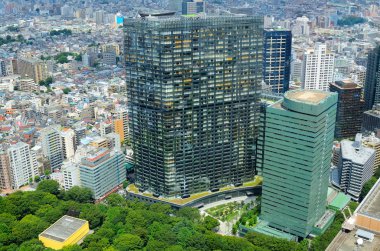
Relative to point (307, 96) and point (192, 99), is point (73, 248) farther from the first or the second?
point (307, 96)

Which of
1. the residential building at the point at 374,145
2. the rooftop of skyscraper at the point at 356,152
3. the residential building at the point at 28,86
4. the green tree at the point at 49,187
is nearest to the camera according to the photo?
the rooftop of skyscraper at the point at 356,152

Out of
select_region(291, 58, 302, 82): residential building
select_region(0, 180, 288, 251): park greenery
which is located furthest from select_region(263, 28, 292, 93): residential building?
select_region(0, 180, 288, 251): park greenery

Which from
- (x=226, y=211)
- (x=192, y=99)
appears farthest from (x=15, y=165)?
(x=226, y=211)

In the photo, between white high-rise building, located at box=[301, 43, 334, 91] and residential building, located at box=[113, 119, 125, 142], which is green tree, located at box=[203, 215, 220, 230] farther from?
white high-rise building, located at box=[301, 43, 334, 91]

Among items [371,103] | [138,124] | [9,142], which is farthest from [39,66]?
[371,103]

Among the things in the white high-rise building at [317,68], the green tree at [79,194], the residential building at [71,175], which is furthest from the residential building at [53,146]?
the white high-rise building at [317,68]

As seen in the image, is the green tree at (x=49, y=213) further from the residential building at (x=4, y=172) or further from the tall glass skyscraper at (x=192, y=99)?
the residential building at (x=4, y=172)
